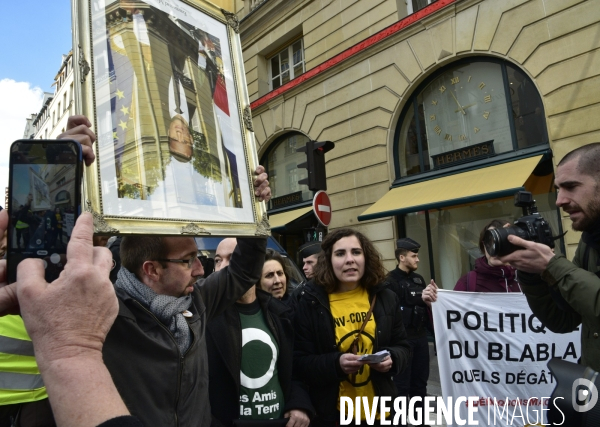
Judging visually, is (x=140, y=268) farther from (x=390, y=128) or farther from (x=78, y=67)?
(x=390, y=128)

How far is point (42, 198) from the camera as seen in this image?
105 centimetres

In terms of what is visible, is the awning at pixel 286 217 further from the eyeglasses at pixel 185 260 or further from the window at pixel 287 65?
the eyeglasses at pixel 185 260

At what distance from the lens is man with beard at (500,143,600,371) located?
6.67 ft

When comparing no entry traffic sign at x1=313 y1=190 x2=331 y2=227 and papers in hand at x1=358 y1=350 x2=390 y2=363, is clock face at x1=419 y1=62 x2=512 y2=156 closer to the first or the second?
no entry traffic sign at x1=313 y1=190 x2=331 y2=227

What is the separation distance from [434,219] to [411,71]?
3477 millimetres

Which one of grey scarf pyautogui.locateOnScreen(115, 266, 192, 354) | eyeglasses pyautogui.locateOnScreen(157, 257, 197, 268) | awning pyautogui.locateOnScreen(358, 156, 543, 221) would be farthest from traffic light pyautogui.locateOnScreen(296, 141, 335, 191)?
grey scarf pyautogui.locateOnScreen(115, 266, 192, 354)

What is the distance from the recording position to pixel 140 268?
73.1 inches

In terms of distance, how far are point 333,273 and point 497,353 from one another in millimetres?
1973

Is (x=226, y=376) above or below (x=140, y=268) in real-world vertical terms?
below

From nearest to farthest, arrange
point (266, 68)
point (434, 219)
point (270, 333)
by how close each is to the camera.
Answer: point (270, 333) < point (434, 219) < point (266, 68)

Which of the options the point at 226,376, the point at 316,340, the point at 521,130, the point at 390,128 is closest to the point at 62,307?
the point at 226,376

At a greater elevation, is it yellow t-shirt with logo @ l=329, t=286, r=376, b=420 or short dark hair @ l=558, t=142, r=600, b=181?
short dark hair @ l=558, t=142, r=600, b=181

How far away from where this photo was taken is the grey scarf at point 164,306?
178 cm

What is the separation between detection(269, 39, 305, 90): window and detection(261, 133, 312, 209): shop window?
2.04 metres
